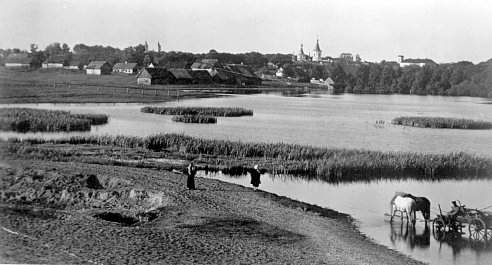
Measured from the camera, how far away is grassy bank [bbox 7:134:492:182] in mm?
23578

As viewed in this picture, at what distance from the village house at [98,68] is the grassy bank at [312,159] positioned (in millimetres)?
32147

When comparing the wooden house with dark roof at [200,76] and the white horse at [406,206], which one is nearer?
the white horse at [406,206]

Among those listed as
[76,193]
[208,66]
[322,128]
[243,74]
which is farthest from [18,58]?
[243,74]

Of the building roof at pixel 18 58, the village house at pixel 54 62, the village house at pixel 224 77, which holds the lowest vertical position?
the village house at pixel 224 77

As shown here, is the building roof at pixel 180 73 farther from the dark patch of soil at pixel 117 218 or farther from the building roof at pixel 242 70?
the dark patch of soil at pixel 117 218

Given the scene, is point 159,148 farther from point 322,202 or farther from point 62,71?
point 62,71

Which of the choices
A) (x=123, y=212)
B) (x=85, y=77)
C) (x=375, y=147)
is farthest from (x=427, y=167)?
(x=85, y=77)

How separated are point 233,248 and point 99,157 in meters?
12.6

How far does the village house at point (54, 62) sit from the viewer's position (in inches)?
1735

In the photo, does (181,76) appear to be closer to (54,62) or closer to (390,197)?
(54,62)

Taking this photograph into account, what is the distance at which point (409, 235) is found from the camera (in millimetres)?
15766

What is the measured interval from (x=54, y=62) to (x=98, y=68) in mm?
13848

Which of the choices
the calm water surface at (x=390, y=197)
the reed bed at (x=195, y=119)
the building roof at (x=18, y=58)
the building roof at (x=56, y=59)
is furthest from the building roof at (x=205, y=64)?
the calm water surface at (x=390, y=197)

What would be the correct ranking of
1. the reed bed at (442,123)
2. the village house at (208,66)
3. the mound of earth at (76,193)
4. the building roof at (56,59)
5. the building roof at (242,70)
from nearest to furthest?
the mound of earth at (76,193)
the reed bed at (442,123)
the building roof at (56,59)
the village house at (208,66)
the building roof at (242,70)
